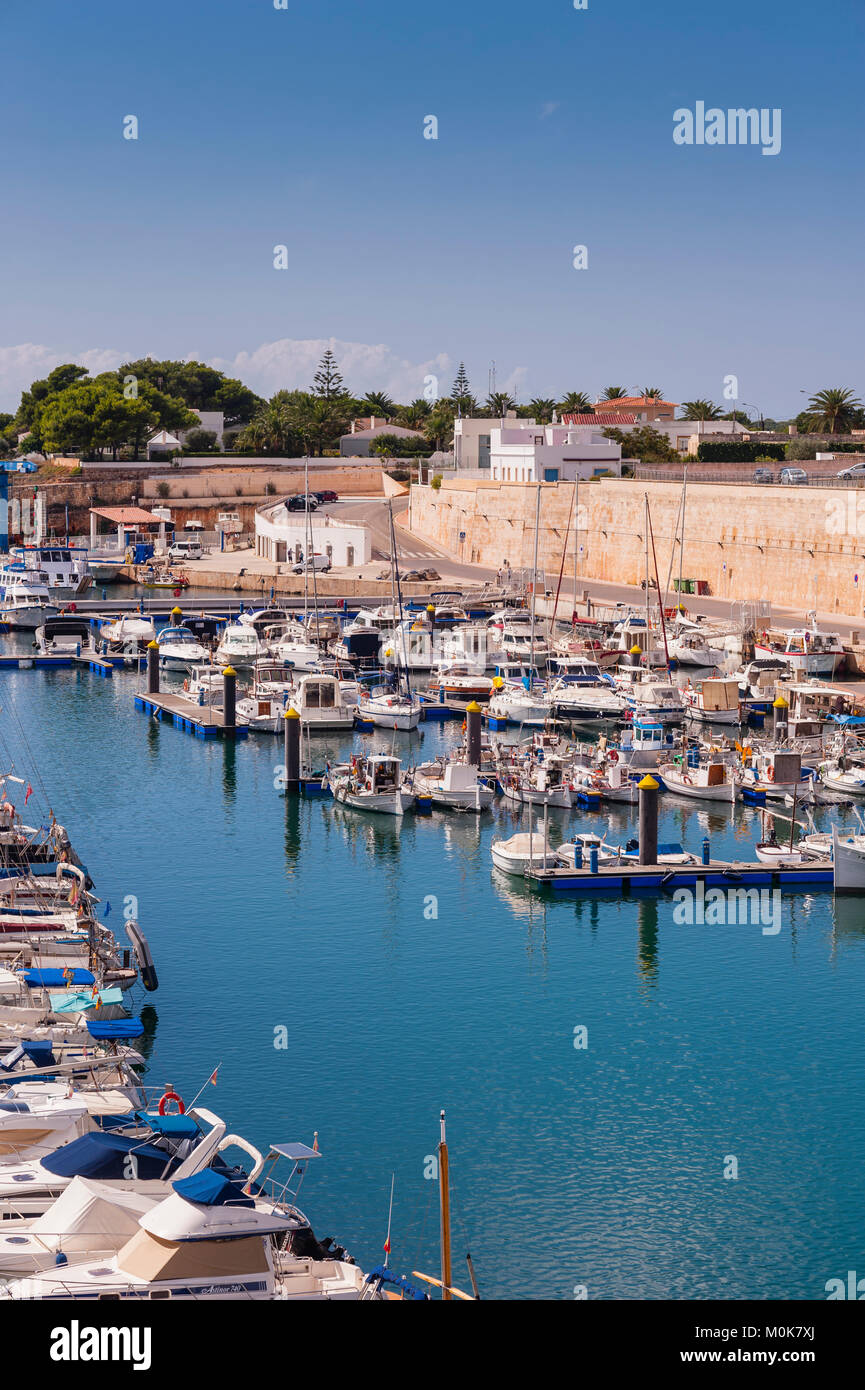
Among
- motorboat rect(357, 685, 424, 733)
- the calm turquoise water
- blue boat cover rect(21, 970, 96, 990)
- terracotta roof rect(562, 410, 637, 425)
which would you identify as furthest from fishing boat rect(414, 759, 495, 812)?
terracotta roof rect(562, 410, 637, 425)

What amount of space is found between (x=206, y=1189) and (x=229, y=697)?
3232 cm

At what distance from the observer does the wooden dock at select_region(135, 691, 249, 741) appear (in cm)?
4484

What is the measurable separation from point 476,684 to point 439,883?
1829cm

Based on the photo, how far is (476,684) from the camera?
4841 cm

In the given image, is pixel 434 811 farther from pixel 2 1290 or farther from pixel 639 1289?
pixel 2 1290

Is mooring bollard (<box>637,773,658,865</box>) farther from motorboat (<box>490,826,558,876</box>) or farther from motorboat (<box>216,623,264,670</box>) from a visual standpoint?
motorboat (<box>216,623,264,670</box>)

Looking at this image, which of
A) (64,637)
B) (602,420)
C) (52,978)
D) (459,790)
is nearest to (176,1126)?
(52,978)

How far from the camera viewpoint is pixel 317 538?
84125mm

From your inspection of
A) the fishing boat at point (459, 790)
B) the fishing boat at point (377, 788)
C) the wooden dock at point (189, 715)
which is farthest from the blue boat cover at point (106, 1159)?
the wooden dock at point (189, 715)

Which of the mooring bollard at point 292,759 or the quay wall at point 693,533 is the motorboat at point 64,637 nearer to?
the quay wall at point 693,533

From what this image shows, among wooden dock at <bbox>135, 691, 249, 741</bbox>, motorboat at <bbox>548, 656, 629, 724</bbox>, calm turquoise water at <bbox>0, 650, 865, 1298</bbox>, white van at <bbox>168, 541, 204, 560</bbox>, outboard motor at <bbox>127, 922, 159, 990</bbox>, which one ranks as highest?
white van at <bbox>168, 541, 204, 560</bbox>

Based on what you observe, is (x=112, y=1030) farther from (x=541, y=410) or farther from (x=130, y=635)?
(x=541, y=410)

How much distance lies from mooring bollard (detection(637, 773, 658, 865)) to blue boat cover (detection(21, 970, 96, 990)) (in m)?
11.6

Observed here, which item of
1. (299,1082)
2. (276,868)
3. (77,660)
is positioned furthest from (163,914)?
(77,660)
